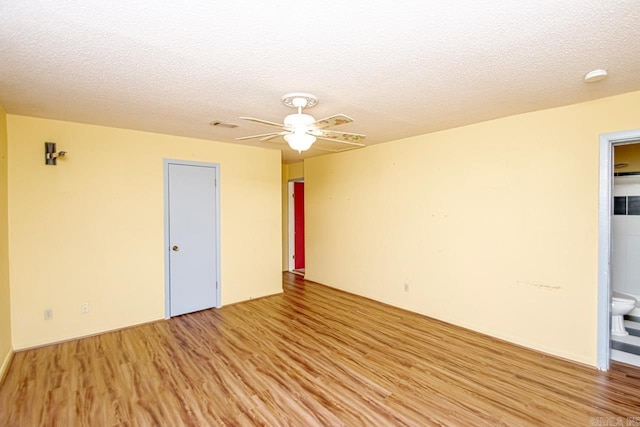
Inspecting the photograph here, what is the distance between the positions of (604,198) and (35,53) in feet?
14.6

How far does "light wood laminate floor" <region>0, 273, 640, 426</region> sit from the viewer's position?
7.14 feet

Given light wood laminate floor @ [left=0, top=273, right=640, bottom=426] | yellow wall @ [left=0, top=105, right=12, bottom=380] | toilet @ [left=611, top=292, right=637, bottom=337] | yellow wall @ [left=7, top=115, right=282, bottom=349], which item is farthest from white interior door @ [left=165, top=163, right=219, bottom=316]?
toilet @ [left=611, top=292, right=637, bottom=337]

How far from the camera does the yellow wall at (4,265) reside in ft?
9.12

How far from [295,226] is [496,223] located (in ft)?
14.5

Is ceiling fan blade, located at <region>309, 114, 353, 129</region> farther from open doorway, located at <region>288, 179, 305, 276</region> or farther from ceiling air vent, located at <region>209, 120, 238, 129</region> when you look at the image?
open doorway, located at <region>288, 179, 305, 276</region>

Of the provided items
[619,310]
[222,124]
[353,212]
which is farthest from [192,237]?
[619,310]

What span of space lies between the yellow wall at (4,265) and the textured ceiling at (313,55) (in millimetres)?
357

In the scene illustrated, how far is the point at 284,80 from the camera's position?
2.23 metres

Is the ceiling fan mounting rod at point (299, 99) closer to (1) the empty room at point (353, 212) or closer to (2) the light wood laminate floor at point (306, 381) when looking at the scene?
(1) the empty room at point (353, 212)

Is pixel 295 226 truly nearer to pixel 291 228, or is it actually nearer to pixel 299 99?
pixel 291 228

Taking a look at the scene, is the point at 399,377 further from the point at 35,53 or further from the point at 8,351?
the point at 8,351

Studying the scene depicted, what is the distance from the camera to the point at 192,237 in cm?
429

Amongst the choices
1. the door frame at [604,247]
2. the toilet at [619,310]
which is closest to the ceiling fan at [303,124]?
the door frame at [604,247]

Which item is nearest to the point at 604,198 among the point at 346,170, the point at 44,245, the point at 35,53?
the point at 346,170
